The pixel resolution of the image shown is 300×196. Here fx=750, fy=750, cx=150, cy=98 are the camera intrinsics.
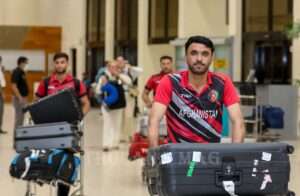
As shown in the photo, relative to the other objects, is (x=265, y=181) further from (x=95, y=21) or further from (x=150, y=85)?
(x=95, y=21)

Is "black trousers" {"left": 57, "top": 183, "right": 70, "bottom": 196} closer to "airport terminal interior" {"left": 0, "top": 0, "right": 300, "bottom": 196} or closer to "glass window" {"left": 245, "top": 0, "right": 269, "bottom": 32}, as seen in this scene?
"airport terminal interior" {"left": 0, "top": 0, "right": 300, "bottom": 196}

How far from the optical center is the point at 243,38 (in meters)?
21.2

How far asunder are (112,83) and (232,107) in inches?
351

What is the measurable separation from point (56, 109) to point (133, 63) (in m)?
23.2

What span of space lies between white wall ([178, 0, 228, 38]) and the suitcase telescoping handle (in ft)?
65.3

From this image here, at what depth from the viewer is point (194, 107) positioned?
4.46 meters

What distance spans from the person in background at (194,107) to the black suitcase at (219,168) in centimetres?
78

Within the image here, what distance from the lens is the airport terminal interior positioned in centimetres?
937

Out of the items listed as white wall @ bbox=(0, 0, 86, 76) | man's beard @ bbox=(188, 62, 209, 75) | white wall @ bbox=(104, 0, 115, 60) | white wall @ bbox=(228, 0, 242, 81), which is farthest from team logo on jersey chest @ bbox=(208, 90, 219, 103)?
white wall @ bbox=(0, 0, 86, 76)

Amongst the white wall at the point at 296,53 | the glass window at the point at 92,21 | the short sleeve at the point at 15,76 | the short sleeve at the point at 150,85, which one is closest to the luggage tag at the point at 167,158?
the short sleeve at the point at 150,85

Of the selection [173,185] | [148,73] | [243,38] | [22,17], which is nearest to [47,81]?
[173,185]

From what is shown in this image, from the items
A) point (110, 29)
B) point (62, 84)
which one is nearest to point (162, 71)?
point (62, 84)

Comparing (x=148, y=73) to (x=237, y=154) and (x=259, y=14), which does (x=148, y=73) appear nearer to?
(x=259, y=14)

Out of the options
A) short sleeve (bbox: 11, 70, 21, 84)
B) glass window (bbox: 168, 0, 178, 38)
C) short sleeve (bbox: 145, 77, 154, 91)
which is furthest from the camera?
glass window (bbox: 168, 0, 178, 38)
